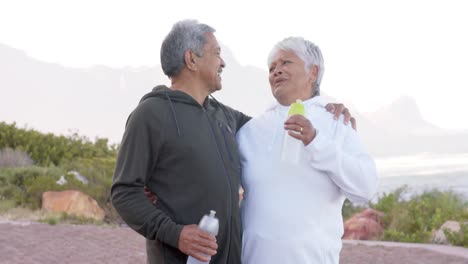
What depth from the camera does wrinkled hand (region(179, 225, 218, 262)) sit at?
2744 millimetres

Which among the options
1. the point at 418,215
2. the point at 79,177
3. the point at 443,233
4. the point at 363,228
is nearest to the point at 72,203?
the point at 79,177

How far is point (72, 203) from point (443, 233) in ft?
18.2

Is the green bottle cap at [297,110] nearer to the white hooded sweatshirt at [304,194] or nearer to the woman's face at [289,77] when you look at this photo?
the white hooded sweatshirt at [304,194]

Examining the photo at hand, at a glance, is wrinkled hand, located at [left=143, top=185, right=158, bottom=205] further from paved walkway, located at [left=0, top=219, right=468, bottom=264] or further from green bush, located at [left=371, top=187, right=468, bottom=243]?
green bush, located at [left=371, top=187, right=468, bottom=243]

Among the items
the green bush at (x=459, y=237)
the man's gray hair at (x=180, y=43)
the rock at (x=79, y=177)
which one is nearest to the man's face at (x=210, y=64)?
the man's gray hair at (x=180, y=43)

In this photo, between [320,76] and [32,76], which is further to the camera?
[32,76]

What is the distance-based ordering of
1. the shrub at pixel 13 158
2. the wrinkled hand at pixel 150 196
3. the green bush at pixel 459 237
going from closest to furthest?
the wrinkled hand at pixel 150 196, the green bush at pixel 459 237, the shrub at pixel 13 158

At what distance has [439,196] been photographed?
12250 millimetres

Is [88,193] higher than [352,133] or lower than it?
lower

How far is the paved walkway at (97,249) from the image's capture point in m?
7.13

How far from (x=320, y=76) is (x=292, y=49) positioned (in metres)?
0.19

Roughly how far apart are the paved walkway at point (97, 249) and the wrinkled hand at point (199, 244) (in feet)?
14.4

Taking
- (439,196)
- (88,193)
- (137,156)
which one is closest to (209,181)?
(137,156)

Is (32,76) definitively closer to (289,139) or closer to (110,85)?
(110,85)
